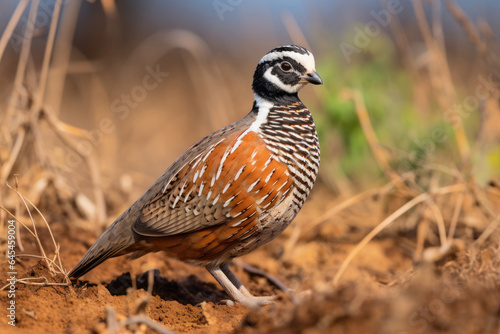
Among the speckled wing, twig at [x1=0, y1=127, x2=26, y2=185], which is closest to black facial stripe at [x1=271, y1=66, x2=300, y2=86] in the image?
the speckled wing

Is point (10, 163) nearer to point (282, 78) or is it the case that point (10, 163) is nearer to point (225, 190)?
point (225, 190)

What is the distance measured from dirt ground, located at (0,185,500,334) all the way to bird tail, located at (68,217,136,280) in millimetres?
125

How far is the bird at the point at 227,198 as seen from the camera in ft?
12.9

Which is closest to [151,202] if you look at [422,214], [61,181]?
[61,181]

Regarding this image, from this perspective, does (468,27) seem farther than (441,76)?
No

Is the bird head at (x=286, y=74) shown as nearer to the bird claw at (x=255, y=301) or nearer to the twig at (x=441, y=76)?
the bird claw at (x=255, y=301)

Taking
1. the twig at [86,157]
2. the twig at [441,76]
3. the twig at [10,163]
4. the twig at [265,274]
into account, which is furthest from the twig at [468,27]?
the twig at [10,163]

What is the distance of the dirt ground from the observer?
235 centimetres

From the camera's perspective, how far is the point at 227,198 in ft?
12.9

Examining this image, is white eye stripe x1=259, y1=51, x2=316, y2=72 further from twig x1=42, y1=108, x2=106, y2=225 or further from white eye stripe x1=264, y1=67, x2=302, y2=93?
twig x1=42, y1=108, x2=106, y2=225

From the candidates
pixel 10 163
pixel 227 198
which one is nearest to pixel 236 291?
pixel 227 198

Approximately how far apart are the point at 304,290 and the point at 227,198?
0.84 m

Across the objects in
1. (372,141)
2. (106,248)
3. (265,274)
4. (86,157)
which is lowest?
(265,274)

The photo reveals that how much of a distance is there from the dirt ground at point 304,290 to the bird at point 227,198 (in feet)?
1.19
